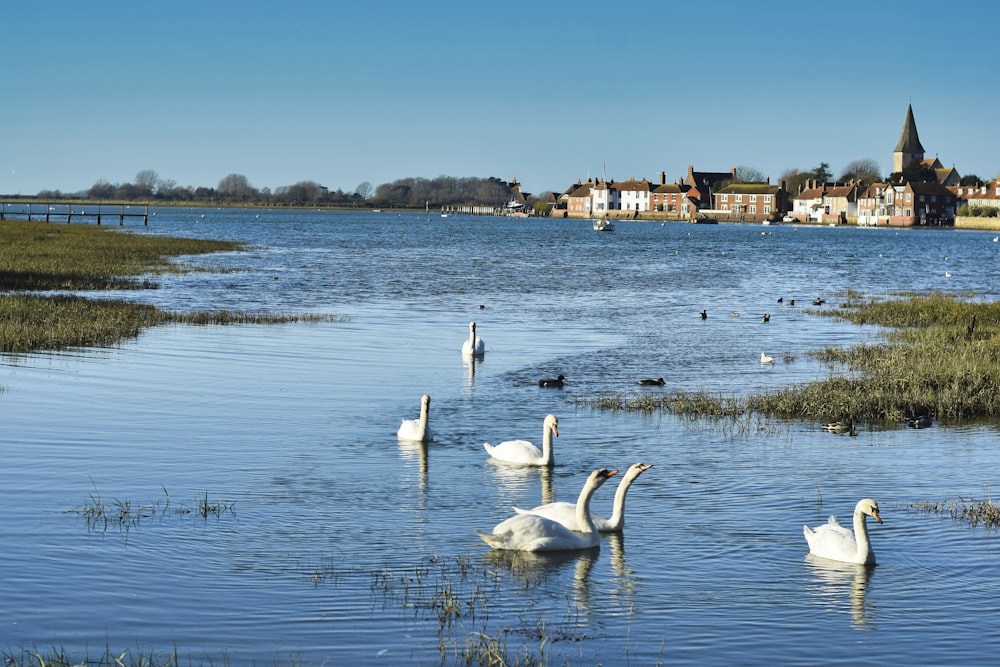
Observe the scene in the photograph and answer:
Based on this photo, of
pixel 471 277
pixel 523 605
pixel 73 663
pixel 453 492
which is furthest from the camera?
pixel 471 277

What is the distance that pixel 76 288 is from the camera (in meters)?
41.6

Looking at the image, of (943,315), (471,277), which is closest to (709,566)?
(943,315)

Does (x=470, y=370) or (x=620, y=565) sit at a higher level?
(x=470, y=370)

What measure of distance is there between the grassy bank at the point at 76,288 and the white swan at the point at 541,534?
1733cm

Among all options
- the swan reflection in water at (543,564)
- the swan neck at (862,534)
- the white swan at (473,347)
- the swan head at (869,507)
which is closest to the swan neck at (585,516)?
the swan reflection in water at (543,564)

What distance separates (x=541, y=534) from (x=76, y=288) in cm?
3325

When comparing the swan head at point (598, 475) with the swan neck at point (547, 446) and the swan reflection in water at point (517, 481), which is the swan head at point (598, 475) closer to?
the swan reflection in water at point (517, 481)

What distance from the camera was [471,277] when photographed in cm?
6462

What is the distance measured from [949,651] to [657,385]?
46.4ft

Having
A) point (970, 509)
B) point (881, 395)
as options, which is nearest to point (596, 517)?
point (970, 509)

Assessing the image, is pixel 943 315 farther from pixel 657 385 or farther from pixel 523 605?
pixel 523 605

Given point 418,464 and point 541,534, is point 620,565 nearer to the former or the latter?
point 541,534

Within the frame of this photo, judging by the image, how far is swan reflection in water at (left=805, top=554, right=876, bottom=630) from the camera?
10.5 metres

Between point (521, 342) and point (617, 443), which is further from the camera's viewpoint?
point (521, 342)
